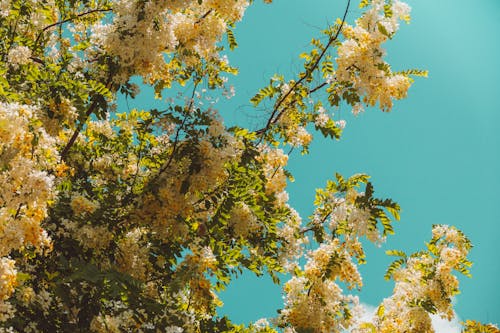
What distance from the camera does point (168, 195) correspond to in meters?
4.60

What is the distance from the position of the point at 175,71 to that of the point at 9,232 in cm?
451

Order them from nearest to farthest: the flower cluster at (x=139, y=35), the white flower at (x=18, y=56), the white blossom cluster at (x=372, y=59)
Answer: the flower cluster at (x=139, y=35)
the white flower at (x=18, y=56)
the white blossom cluster at (x=372, y=59)

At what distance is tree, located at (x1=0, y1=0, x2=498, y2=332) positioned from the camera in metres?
4.01

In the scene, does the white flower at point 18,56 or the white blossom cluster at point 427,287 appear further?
the white blossom cluster at point 427,287

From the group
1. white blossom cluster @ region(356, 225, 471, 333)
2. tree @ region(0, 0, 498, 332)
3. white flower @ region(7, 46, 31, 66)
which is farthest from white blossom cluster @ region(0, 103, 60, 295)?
white blossom cluster @ region(356, 225, 471, 333)

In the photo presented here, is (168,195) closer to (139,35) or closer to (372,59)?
(139,35)

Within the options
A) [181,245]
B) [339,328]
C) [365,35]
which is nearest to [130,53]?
[181,245]

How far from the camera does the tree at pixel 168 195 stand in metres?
4.01

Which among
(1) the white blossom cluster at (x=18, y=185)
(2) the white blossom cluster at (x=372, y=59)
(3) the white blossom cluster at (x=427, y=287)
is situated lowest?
(1) the white blossom cluster at (x=18, y=185)

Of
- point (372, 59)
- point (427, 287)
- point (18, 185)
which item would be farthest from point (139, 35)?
point (427, 287)

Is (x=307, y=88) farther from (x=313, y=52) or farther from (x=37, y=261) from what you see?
(x=37, y=261)

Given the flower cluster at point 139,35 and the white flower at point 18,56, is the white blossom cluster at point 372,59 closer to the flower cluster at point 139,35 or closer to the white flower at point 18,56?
the flower cluster at point 139,35

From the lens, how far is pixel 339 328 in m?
6.25

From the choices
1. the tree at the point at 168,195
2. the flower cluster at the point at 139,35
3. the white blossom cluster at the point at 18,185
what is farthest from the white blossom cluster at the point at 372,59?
the white blossom cluster at the point at 18,185
